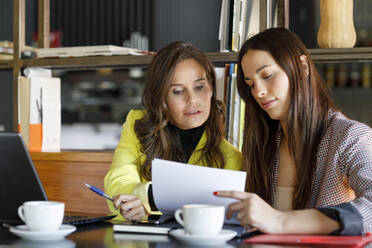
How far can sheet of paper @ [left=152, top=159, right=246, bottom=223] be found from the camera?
3.53ft

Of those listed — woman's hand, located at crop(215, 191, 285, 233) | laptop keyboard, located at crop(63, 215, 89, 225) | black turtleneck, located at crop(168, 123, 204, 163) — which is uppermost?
black turtleneck, located at crop(168, 123, 204, 163)

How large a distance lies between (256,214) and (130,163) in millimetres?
742

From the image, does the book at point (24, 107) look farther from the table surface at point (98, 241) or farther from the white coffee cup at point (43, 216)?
the white coffee cup at point (43, 216)

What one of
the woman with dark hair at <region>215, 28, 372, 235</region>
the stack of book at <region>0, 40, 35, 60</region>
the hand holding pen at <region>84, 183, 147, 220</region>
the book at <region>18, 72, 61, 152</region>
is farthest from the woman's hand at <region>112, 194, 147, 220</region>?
the stack of book at <region>0, 40, 35, 60</region>

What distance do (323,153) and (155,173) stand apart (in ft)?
1.74

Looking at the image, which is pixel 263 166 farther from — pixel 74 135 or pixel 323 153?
pixel 74 135

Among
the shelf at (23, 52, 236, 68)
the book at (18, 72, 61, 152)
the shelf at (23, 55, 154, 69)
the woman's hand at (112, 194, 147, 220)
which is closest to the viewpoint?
the woman's hand at (112, 194, 147, 220)

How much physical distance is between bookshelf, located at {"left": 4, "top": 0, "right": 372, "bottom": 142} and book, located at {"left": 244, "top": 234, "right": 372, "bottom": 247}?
38.0 inches

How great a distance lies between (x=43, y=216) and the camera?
98 cm

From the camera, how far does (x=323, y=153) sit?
1432mm

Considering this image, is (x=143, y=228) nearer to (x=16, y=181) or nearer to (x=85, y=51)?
(x=16, y=181)

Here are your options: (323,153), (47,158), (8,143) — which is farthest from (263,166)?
(47,158)

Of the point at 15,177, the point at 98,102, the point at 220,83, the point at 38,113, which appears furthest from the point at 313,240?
the point at 98,102

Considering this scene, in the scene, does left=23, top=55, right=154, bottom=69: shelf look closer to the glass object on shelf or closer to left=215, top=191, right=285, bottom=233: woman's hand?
left=215, top=191, right=285, bottom=233: woman's hand
